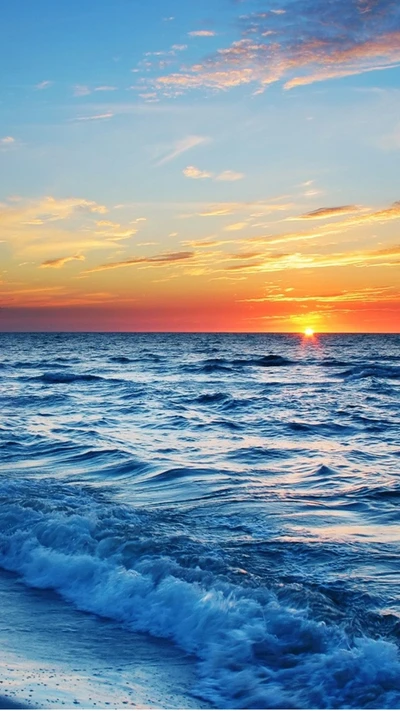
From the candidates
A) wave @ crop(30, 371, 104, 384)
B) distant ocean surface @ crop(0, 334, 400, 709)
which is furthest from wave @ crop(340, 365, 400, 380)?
distant ocean surface @ crop(0, 334, 400, 709)

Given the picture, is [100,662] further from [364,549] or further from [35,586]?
[364,549]

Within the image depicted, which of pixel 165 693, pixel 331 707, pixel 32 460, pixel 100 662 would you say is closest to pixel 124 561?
pixel 100 662

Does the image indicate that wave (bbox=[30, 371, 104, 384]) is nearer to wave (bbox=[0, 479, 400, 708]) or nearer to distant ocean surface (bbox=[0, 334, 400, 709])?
distant ocean surface (bbox=[0, 334, 400, 709])

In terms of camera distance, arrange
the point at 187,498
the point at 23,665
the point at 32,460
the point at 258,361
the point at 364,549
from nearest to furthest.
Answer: the point at 23,665
the point at 364,549
the point at 187,498
the point at 32,460
the point at 258,361

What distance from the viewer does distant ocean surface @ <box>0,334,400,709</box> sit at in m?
5.15

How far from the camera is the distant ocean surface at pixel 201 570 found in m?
5.15

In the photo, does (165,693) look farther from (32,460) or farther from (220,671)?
(32,460)

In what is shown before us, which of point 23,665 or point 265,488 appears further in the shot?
point 265,488


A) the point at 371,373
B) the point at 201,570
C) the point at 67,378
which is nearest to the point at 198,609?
the point at 201,570

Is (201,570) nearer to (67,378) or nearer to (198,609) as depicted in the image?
(198,609)

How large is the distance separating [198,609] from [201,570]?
799 mm

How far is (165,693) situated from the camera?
16.3 ft

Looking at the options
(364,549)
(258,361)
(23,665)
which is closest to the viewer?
(23,665)

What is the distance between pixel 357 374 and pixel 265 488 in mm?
31194
